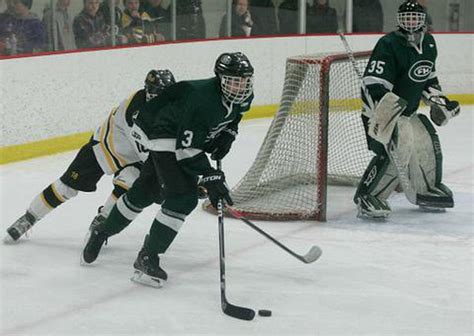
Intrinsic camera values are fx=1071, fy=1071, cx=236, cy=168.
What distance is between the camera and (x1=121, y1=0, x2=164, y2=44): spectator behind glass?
7.25 metres

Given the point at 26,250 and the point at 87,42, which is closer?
the point at 26,250

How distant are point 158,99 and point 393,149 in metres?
1.56

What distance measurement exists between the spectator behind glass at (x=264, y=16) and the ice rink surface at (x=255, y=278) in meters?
3.19

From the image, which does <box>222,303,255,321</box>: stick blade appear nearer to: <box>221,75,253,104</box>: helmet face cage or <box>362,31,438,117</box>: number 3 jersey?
<box>221,75,253,104</box>: helmet face cage

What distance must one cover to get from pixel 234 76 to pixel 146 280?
820 millimetres

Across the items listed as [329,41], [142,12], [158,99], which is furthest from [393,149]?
[329,41]

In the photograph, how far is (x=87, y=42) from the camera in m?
6.86

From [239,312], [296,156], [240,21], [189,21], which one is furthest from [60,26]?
[239,312]

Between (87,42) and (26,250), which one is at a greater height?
(87,42)

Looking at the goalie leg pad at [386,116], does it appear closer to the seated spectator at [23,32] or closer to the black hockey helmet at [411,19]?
the black hockey helmet at [411,19]

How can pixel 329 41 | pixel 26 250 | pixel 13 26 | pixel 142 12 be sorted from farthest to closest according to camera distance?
pixel 329 41 → pixel 142 12 → pixel 13 26 → pixel 26 250

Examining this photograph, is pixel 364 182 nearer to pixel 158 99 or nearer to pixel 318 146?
pixel 318 146

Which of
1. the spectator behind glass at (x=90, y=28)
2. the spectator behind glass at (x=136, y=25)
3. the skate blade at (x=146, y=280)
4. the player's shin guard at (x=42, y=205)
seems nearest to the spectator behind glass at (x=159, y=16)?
the spectator behind glass at (x=136, y=25)

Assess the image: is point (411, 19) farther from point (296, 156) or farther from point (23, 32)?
point (23, 32)
